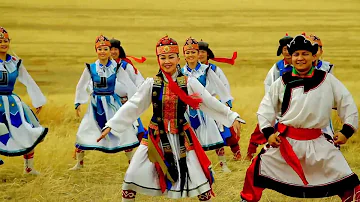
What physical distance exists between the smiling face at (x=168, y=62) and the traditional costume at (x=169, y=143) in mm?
26

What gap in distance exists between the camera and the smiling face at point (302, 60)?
142 inches

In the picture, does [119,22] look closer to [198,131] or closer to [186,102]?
[198,131]

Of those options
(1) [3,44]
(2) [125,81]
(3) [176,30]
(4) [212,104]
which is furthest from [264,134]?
(3) [176,30]

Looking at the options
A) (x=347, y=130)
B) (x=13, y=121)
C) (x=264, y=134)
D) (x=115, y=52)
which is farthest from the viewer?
(x=115, y=52)

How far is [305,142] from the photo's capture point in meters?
3.62

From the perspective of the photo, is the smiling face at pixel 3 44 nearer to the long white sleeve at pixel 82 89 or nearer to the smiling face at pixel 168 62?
the long white sleeve at pixel 82 89

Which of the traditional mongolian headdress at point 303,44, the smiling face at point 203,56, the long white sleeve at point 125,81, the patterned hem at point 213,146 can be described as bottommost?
the patterned hem at point 213,146

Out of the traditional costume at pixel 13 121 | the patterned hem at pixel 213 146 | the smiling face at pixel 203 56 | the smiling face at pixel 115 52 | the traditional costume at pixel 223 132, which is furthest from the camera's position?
the smiling face at pixel 115 52

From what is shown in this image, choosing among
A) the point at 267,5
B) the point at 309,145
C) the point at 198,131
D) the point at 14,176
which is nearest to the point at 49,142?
the point at 14,176

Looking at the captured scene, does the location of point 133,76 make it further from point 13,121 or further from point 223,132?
point 13,121

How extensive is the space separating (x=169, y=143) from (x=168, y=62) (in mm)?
517

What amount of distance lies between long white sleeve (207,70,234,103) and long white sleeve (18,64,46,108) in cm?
160

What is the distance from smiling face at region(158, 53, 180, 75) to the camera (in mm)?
3734

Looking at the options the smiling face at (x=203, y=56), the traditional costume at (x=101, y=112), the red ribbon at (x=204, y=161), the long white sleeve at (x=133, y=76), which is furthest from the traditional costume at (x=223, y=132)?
the red ribbon at (x=204, y=161)
